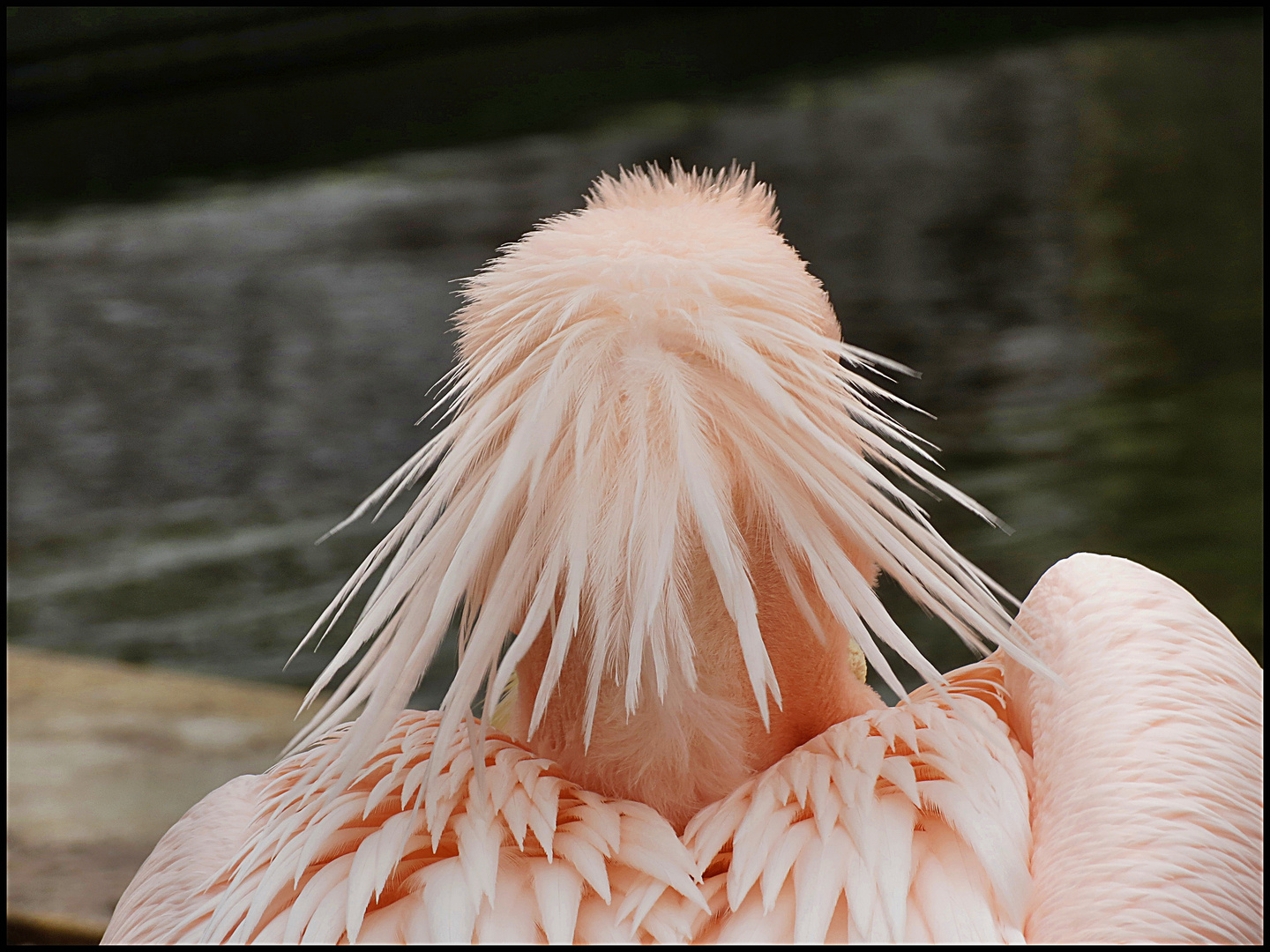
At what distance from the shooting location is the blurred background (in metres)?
2.71

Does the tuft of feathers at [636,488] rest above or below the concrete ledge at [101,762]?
above

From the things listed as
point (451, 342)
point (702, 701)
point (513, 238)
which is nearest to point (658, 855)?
point (702, 701)

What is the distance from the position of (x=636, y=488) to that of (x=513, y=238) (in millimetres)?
4411

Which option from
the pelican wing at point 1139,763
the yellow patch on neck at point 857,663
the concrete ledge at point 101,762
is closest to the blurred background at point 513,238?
the concrete ledge at point 101,762

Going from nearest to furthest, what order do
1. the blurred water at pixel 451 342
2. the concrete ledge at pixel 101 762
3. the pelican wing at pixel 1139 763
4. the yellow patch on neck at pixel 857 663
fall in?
the pelican wing at pixel 1139 763, the yellow patch on neck at pixel 857 663, the concrete ledge at pixel 101 762, the blurred water at pixel 451 342

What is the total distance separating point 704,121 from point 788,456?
22.9ft

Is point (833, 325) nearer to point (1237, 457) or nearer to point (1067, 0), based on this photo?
point (1237, 457)

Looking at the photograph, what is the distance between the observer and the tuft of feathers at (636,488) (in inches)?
24.3

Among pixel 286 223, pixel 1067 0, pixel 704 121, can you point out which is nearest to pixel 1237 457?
pixel 286 223

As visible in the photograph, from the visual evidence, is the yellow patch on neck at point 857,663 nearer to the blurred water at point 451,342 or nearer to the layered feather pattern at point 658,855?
the layered feather pattern at point 658,855

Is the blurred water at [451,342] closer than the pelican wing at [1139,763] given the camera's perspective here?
No

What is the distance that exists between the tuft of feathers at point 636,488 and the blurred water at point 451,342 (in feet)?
5.13

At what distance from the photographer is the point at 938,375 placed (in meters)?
3.41

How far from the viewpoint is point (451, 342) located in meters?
4.00
